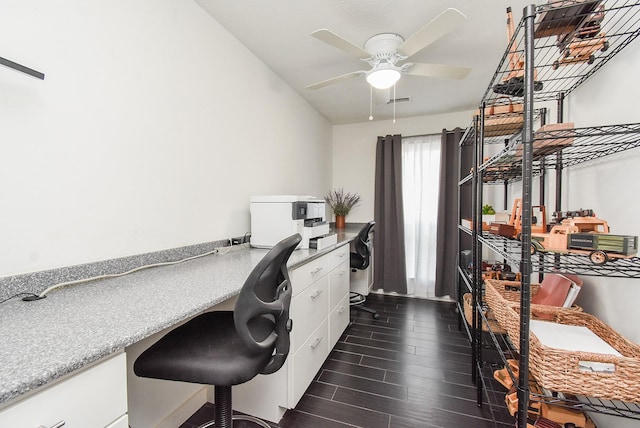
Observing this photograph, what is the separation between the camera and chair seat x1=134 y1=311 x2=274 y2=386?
34.8 inches

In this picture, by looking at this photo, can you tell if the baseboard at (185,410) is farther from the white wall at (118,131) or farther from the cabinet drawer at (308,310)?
the white wall at (118,131)

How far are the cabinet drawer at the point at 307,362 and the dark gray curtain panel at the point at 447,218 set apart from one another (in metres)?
2.04

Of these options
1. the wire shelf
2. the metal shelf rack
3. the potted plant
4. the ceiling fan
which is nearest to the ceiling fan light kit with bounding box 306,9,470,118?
the ceiling fan

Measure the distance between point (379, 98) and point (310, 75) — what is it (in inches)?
35.2

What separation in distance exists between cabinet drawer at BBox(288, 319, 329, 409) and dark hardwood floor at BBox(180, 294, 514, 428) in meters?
0.09

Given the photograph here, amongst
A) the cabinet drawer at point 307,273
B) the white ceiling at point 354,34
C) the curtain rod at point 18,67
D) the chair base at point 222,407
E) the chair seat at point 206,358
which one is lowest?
the chair base at point 222,407

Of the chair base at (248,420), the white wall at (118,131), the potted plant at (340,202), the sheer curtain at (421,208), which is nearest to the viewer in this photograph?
the white wall at (118,131)

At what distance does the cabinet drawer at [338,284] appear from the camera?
2100 mm

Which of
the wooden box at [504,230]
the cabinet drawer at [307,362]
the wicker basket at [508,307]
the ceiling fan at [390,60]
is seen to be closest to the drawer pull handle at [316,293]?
the cabinet drawer at [307,362]

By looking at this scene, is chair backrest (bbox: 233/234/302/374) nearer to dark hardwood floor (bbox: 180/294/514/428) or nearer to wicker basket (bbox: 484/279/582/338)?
dark hardwood floor (bbox: 180/294/514/428)

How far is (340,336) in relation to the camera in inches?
94.5

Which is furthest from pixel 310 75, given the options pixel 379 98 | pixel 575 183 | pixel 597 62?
pixel 575 183

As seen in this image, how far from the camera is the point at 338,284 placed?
7.46 feet

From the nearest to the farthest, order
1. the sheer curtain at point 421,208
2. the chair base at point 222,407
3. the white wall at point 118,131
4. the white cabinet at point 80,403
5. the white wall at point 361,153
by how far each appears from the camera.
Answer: the white cabinet at point 80,403
the white wall at point 118,131
the chair base at point 222,407
the sheer curtain at point 421,208
the white wall at point 361,153
